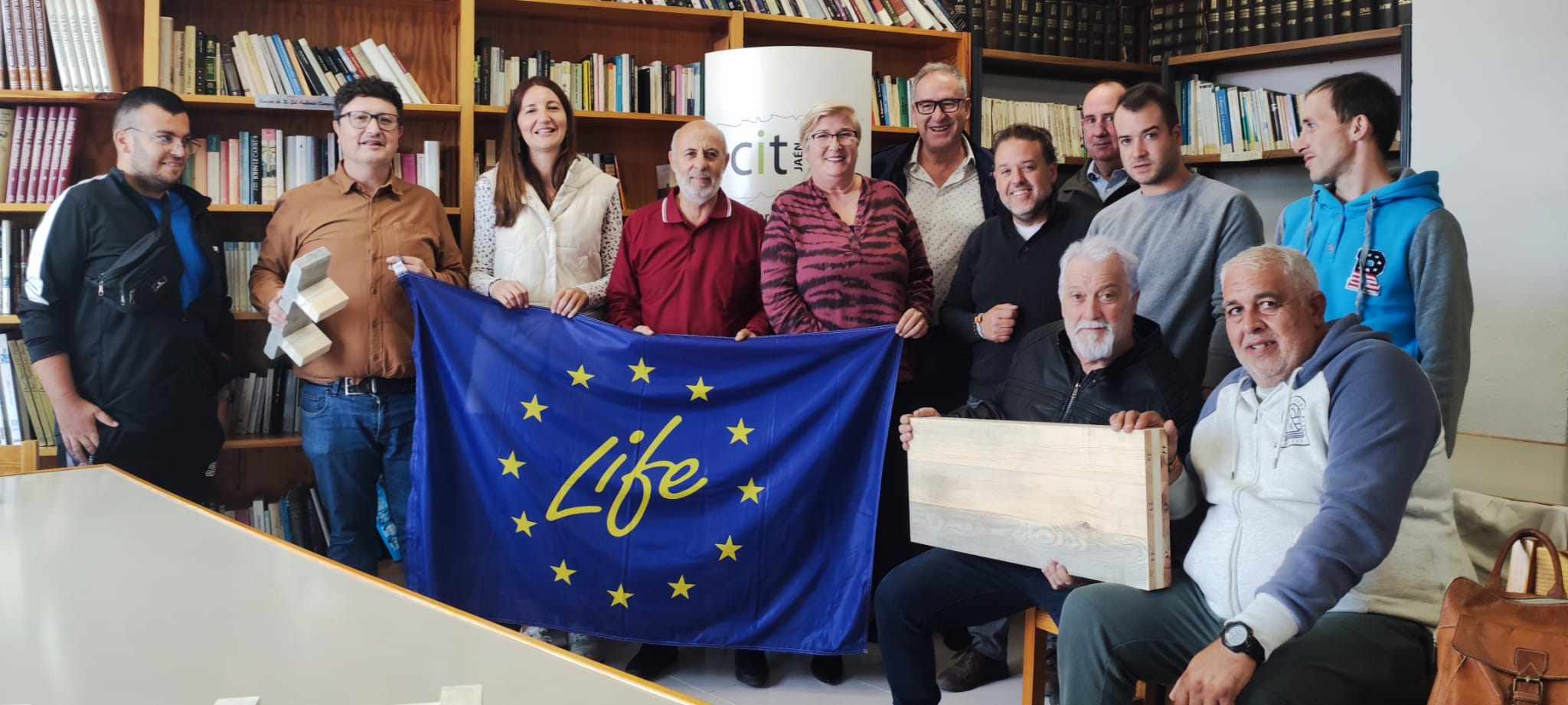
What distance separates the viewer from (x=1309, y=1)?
479cm

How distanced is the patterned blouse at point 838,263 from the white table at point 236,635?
61.8 inches

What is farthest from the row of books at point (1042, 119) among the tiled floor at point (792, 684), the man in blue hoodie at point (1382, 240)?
the tiled floor at point (792, 684)

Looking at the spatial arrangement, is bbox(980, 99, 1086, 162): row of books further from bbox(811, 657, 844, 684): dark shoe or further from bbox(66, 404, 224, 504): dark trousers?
bbox(66, 404, 224, 504): dark trousers

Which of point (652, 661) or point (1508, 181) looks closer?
point (652, 661)

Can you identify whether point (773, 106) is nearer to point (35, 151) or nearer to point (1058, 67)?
point (1058, 67)

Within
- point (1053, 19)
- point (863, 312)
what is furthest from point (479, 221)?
point (1053, 19)

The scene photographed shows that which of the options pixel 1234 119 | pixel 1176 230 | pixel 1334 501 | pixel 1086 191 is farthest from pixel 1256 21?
pixel 1334 501

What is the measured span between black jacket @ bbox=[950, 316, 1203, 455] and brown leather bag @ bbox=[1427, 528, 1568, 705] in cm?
77

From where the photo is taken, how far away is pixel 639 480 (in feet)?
10.6

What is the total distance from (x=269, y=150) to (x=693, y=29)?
1.65 m

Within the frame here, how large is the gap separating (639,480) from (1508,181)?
8.56ft

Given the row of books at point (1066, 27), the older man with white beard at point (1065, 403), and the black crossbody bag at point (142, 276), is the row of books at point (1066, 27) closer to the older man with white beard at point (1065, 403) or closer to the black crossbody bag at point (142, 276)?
the older man with white beard at point (1065, 403)

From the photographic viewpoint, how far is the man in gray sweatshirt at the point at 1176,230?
2977 mm

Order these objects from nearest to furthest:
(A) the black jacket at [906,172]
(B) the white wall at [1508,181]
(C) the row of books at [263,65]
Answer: (B) the white wall at [1508,181], (A) the black jacket at [906,172], (C) the row of books at [263,65]
